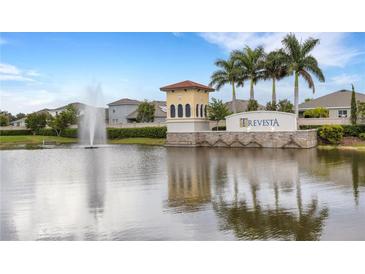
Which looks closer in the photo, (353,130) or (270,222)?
(270,222)

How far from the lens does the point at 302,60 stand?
121 feet

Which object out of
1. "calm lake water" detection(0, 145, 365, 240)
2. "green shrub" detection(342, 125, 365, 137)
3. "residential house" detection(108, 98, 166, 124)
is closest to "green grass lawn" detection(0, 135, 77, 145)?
"residential house" detection(108, 98, 166, 124)

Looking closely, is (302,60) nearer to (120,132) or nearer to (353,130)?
(353,130)

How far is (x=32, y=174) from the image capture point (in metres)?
19.1

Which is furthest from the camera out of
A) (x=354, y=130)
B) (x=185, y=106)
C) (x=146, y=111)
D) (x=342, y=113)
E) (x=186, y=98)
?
(x=146, y=111)

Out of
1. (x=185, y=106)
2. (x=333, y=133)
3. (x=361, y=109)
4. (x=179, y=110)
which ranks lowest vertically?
(x=333, y=133)

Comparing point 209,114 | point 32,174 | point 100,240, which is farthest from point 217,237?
point 209,114

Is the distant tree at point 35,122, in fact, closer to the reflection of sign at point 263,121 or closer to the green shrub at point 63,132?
the green shrub at point 63,132

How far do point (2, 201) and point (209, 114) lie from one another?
31.3 meters

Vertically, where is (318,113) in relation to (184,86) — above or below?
below

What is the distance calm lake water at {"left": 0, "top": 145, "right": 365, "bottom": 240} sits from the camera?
9.01 metres

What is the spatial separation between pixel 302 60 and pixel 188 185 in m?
25.8

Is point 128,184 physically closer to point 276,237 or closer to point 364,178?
point 276,237

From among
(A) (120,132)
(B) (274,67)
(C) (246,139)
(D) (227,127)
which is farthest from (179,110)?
(A) (120,132)
